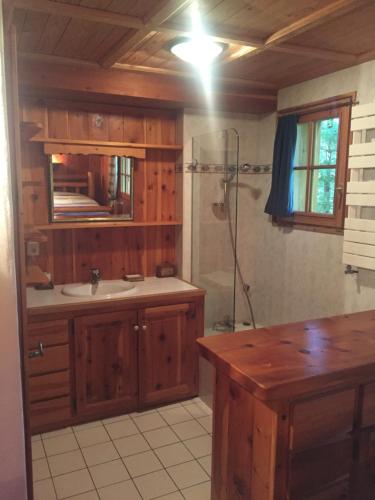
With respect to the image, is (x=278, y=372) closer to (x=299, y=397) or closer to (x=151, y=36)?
(x=299, y=397)

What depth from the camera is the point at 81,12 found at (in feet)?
6.20

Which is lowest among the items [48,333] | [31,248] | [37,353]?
[48,333]

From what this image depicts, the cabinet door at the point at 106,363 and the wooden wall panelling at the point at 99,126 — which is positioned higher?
the wooden wall panelling at the point at 99,126

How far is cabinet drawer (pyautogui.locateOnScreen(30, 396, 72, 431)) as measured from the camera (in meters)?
2.74

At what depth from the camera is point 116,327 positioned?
9.53 feet

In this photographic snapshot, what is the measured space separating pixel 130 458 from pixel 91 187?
183 cm

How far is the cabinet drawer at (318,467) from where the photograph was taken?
1559mm

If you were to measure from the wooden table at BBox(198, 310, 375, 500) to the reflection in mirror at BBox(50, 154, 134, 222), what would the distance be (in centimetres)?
176

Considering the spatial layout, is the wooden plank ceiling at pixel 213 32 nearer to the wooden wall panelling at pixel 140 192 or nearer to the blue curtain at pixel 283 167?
the blue curtain at pixel 283 167

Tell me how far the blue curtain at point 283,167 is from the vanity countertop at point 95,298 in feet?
2.95

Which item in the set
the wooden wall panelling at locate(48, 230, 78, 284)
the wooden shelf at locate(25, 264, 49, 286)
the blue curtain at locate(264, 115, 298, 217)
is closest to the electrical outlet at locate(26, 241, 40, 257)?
the wooden shelf at locate(25, 264, 49, 286)

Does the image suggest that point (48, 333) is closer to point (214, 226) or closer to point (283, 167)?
point (214, 226)

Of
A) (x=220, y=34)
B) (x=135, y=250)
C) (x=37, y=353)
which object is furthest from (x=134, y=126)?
(x=37, y=353)

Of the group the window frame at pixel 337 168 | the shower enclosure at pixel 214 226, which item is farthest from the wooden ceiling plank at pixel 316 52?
the shower enclosure at pixel 214 226
